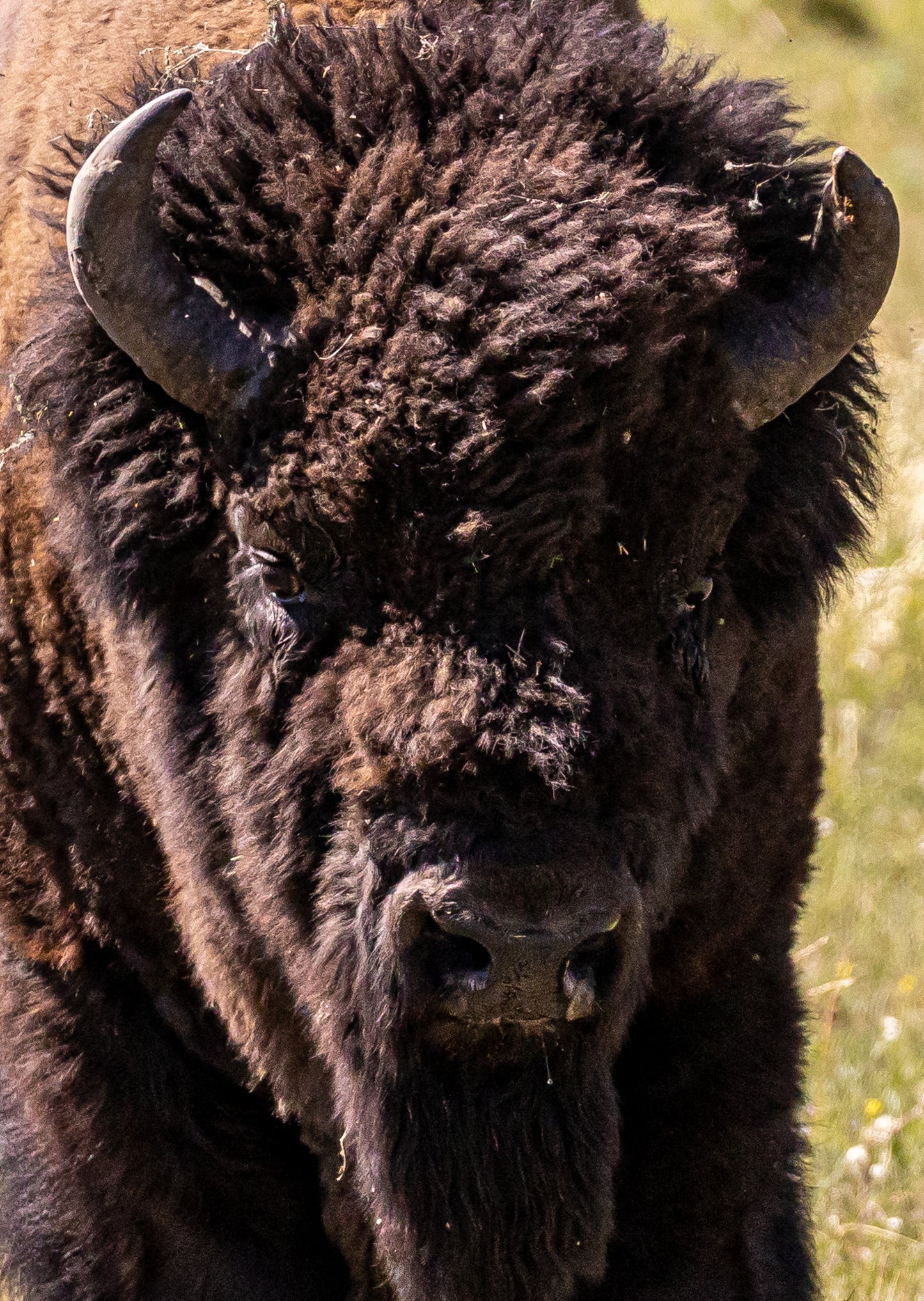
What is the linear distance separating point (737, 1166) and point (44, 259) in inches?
90.1

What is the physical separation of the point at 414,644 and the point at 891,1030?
9.43 feet

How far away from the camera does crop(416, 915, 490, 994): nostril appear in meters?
2.47

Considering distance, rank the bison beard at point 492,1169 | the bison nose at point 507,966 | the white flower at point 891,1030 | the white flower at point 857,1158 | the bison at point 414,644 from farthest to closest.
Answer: the white flower at point 891,1030
the white flower at point 857,1158
the bison beard at point 492,1169
the bison at point 414,644
the bison nose at point 507,966


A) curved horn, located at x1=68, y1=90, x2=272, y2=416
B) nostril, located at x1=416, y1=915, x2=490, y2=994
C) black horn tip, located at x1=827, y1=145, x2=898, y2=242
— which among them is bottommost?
nostril, located at x1=416, y1=915, x2=490, y2=994

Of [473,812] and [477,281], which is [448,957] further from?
[477,281]

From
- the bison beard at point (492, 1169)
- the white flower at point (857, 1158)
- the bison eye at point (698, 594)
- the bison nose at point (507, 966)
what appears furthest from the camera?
the white flower at point (857, 1158)

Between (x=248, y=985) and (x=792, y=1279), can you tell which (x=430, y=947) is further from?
(x=792, y=1279)

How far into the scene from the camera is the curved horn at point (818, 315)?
2.81 metres

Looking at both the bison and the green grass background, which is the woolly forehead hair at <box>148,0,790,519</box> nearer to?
the bison

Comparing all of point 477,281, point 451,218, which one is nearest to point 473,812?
point 477,281

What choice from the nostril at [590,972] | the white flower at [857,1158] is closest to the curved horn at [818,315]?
the nostril at [590,972]

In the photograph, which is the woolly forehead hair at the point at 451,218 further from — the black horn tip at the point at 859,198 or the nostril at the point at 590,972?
the nostril at the point at 590,972

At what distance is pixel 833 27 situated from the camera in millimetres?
14797

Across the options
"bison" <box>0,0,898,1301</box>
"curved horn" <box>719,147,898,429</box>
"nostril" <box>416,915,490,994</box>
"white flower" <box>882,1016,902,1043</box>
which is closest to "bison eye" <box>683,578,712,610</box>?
"bison" <box>0,0,898,1301</box>
